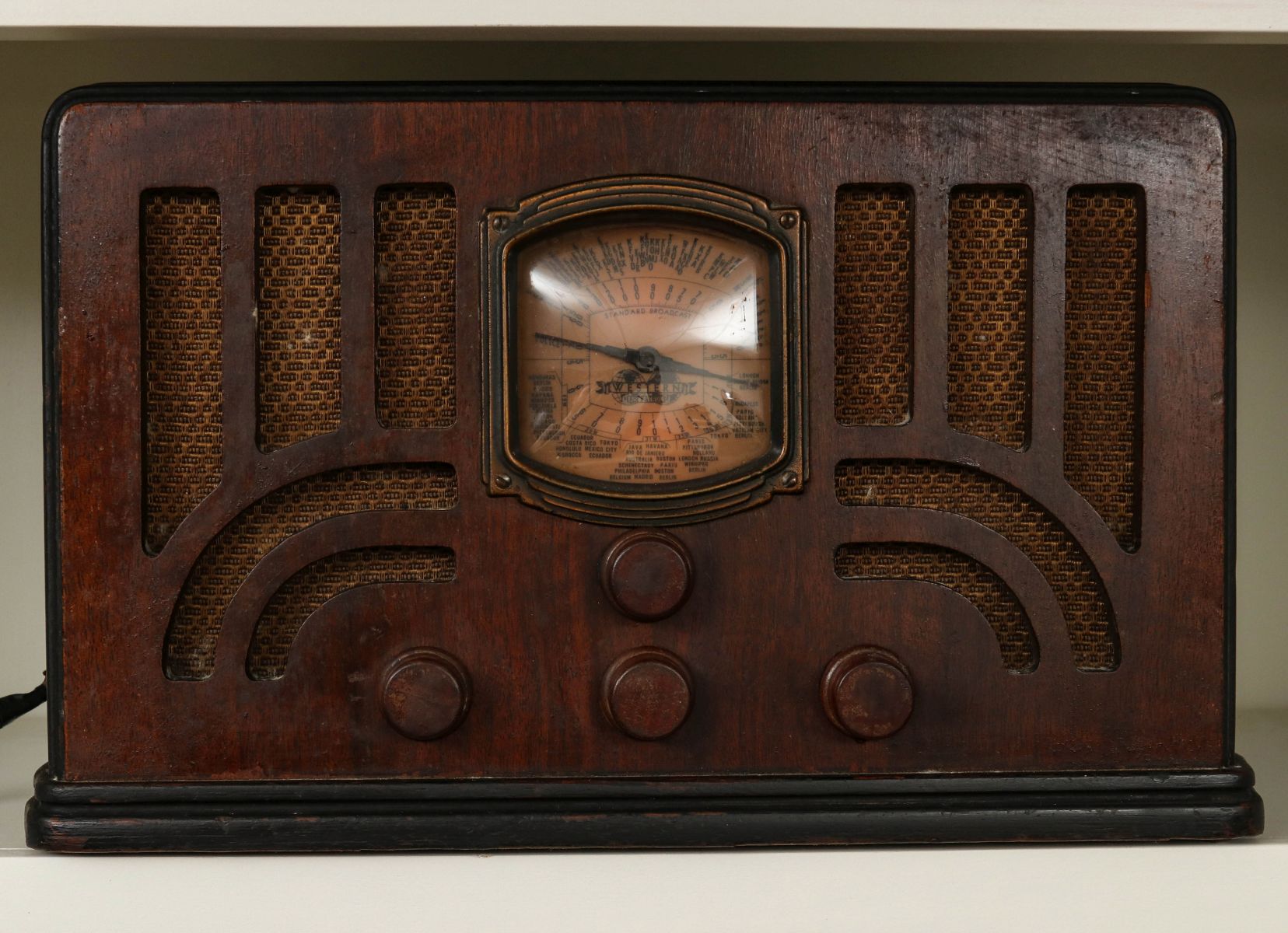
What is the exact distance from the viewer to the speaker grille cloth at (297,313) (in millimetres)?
837

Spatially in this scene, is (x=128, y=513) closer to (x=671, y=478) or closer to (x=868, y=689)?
(x=671, y=478)

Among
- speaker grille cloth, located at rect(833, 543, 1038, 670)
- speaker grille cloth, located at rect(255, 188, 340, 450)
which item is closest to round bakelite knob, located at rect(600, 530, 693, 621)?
speaker grille cloth, located at rect(833, 543, 1038, 670)

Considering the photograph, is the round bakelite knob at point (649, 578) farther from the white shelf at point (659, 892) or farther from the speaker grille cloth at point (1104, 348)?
the speaker grille cloth at point (1104, 348)

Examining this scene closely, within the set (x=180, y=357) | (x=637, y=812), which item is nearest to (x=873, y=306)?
(x=637, y=812)

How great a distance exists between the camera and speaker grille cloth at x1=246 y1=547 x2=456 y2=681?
33.5 inches

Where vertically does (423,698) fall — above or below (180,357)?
below

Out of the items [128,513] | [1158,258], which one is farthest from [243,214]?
[1158,258]

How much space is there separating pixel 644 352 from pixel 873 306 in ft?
0.60

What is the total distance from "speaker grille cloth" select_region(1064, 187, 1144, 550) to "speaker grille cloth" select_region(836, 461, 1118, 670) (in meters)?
0.04

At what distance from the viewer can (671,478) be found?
0.85 m

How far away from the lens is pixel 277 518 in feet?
2.78

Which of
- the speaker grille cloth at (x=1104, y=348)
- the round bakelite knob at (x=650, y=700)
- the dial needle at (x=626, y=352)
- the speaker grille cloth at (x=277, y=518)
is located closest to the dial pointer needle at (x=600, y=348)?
the dial needle at (x=626, y=352)

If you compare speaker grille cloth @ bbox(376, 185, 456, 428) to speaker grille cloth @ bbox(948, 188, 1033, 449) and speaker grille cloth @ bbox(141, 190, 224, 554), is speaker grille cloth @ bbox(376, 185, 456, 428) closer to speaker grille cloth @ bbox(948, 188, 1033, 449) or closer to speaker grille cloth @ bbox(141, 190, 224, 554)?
speaker grille cloth @ bbox(141, 190, 224, 554)

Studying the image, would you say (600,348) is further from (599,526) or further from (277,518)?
(277,518)
